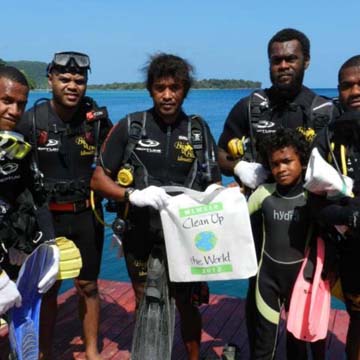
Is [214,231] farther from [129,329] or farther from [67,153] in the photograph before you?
[129,329]

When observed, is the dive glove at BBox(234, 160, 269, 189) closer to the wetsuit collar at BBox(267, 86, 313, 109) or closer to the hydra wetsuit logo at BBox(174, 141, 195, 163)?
the hydra wetsuit logo at BBox(174, 141, 195, 163)

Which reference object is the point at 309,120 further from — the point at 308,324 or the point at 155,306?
the point at 155,306

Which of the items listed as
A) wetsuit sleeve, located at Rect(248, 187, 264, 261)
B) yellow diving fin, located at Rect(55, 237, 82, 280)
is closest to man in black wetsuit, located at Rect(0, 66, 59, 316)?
yellow diving fin, located at Rect(55, 237, 82, 280)

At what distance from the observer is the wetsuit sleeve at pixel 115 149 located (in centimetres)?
324

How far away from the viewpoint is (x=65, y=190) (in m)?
3.63

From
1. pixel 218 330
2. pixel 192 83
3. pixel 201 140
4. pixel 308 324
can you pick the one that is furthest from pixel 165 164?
pixel 218 330

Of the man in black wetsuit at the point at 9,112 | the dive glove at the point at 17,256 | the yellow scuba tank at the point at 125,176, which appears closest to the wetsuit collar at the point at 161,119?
the yellow scuba tank at the point at 125,176

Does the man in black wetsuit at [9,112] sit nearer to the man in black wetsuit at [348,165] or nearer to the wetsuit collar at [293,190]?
the wetsuit collar at [293,190]

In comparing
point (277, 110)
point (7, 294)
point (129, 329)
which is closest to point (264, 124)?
point (277, 110)

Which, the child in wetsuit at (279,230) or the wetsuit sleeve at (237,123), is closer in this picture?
the child in wetsuit at (279,230)

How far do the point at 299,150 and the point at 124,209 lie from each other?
123 cm

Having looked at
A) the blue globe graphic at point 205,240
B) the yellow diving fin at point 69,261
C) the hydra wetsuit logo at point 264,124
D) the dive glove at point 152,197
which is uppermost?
the hydra wetsuit logo at point 264,124

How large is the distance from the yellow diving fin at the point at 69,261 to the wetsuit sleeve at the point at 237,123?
4.55ft

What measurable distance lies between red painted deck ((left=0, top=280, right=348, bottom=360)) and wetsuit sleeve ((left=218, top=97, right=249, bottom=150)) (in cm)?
180
